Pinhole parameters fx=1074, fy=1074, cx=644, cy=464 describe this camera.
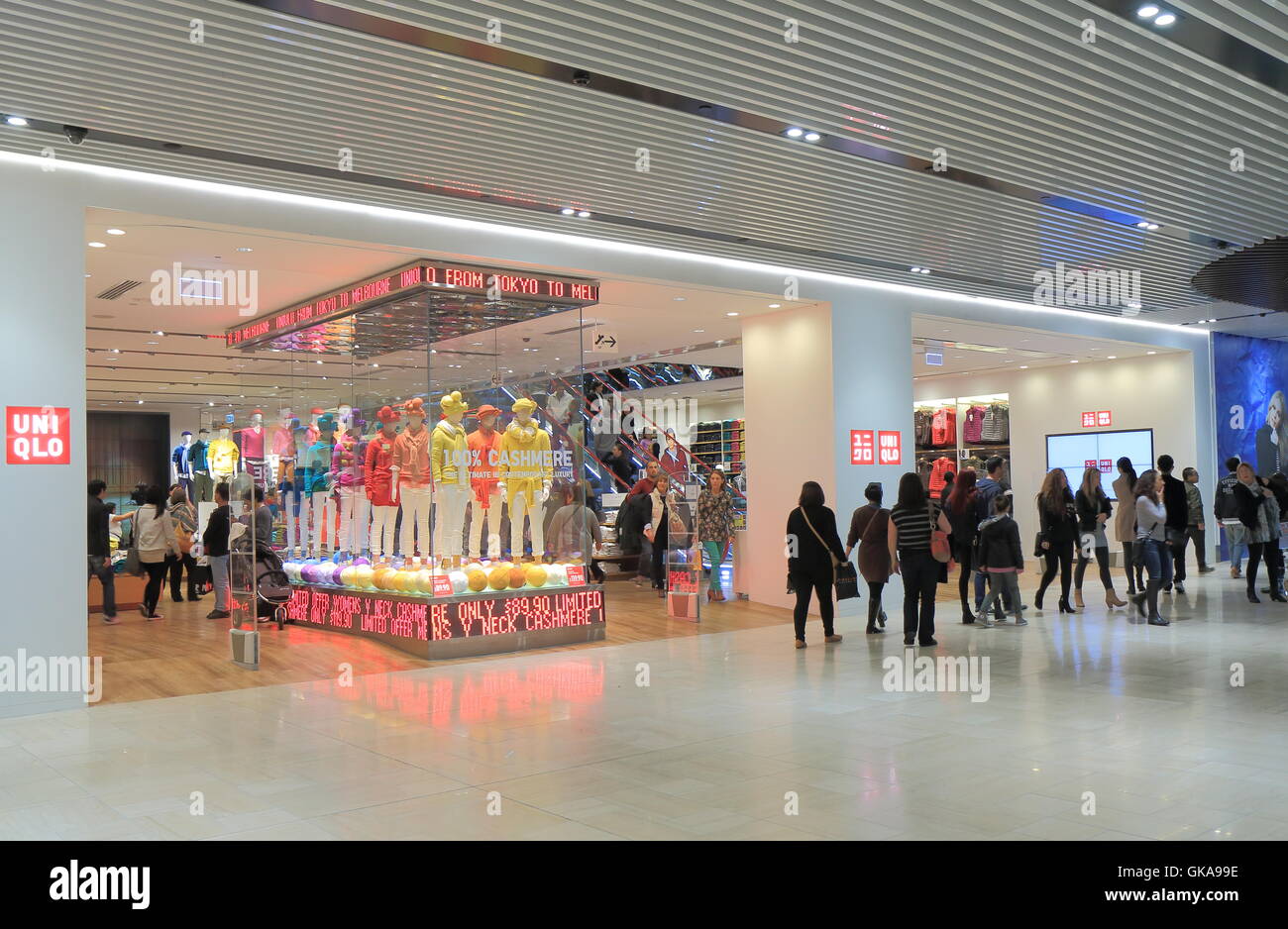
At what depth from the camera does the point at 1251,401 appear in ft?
60.0

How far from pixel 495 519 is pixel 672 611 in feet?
9.72

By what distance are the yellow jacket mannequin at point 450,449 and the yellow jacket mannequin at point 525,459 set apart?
1.33 ft

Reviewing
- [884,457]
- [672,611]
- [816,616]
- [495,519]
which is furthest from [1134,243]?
[495,519]

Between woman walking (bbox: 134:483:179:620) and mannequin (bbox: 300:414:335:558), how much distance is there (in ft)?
5.97

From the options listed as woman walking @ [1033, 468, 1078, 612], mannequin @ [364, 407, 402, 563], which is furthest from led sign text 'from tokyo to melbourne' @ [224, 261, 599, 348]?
woman walking @ [1033, 468, 1078, 612]

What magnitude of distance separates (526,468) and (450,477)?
0.76 m

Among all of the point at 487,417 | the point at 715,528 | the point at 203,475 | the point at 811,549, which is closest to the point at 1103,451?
the point at 715,528

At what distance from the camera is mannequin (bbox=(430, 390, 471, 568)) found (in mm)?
9477

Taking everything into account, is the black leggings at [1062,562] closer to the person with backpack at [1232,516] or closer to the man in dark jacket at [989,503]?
the man in dark jacket at [989,503]

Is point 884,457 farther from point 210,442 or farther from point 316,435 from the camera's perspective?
point 210,442

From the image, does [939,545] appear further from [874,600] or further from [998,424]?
[998,424]

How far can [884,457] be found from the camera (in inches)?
499

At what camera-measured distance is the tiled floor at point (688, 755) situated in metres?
4.48
